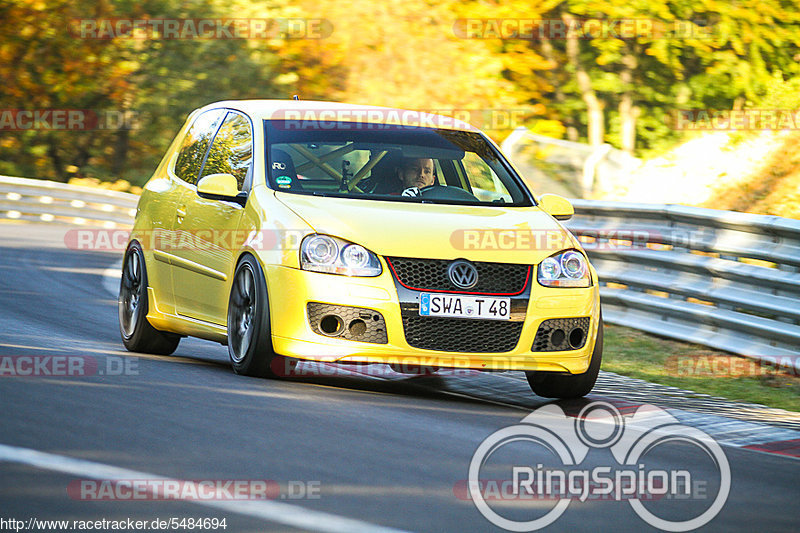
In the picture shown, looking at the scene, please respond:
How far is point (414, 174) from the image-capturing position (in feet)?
30.0

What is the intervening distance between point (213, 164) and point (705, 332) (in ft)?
14.3

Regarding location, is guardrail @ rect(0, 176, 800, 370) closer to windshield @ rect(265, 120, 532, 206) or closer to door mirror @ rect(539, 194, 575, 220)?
door mirror @ rect(539, 194, 575, 220)

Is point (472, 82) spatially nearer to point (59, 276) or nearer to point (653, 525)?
point (59, 276)

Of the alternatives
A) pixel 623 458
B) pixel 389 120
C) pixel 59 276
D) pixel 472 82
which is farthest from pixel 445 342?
pixel 472 82

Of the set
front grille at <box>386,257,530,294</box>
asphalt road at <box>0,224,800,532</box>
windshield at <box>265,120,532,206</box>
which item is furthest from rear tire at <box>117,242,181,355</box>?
front grille at <box>386,257,530,294</box>

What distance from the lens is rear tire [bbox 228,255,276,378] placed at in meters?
7.98

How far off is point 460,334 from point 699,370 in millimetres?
3336

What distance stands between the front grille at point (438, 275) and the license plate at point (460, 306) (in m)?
0.05

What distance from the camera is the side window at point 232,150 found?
9.00m

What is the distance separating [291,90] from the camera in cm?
3584

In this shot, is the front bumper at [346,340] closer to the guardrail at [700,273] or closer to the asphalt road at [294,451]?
the asphalt road at [294,451]

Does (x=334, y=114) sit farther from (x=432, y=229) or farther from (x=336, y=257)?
(x=336, y=257)

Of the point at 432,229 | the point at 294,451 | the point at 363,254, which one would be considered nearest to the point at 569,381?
the point at 432,229

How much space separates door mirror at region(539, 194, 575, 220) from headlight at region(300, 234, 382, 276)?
173cm
